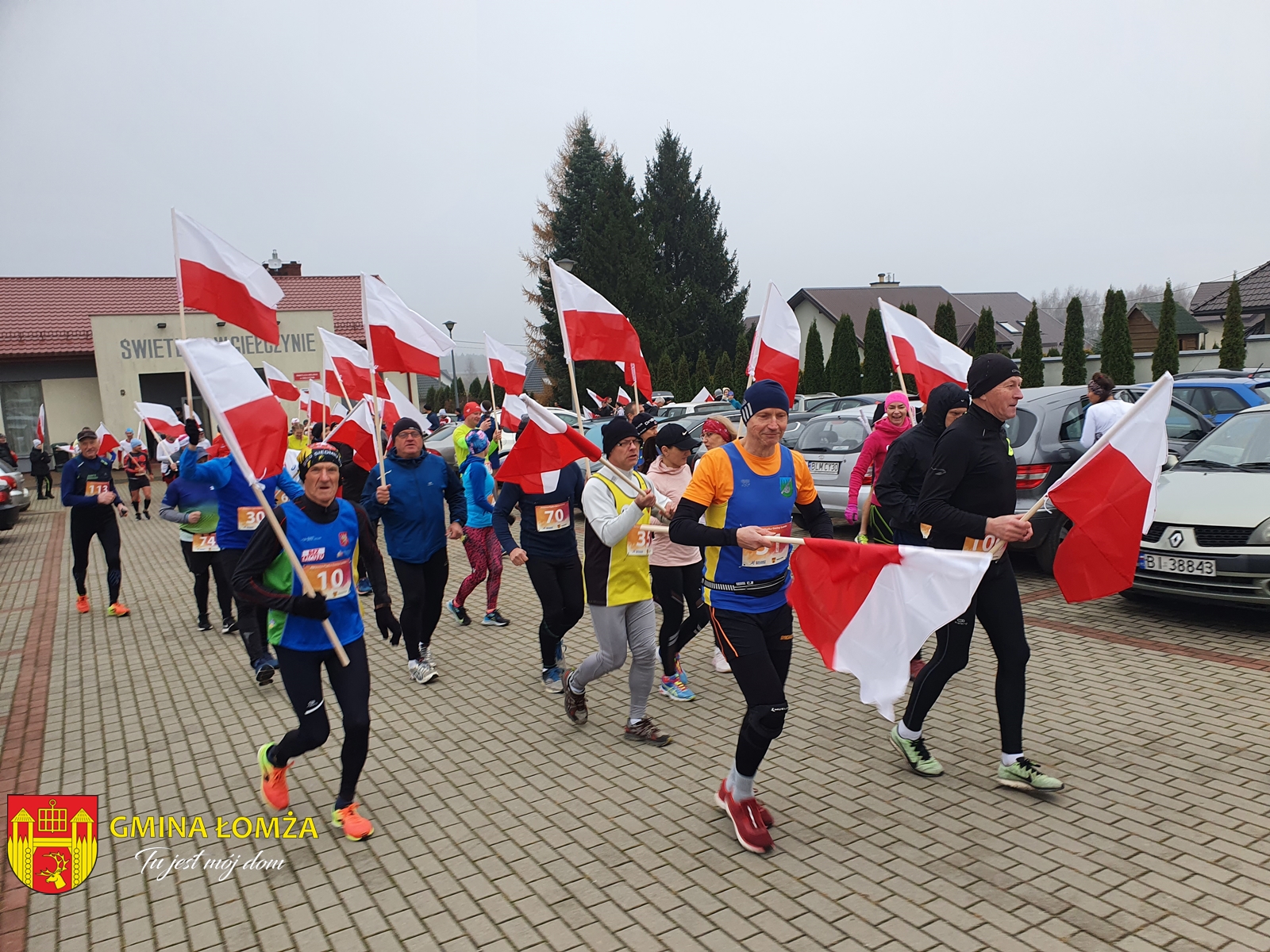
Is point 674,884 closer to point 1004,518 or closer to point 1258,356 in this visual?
point 1004,518

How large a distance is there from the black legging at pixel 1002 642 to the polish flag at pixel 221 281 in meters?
4.95

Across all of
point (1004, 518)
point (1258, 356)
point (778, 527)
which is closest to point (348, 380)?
point (778, 527)

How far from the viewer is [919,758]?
4.80 metres

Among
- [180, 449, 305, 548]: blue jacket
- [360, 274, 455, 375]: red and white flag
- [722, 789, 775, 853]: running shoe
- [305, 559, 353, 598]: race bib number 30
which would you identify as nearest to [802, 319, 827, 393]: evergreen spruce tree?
[360, 274, 455, 375]: red and white flag

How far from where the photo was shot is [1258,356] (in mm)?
29109

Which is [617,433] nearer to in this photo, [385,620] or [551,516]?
[551,516]

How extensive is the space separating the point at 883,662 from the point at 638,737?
1.95m

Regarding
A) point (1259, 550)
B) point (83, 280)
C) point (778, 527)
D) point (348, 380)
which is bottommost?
point (1259, 550)

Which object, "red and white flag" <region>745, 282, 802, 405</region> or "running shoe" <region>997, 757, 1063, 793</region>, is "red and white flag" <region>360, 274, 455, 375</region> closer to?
"red and white flag" <region>745, 282, 802, 405</region>

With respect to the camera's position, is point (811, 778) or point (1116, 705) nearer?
point (811, 778)

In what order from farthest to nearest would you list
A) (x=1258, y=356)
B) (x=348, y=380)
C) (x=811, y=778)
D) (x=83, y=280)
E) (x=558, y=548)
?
(x=83, y=280), (x=1258, y=356), (x=348, y=380), (x=558, y=548), (x=811, y=778)

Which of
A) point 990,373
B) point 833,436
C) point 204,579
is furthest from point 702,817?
point 833,436

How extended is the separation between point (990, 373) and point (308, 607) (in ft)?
11.2

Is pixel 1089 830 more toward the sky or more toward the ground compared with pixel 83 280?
more toward the ground
